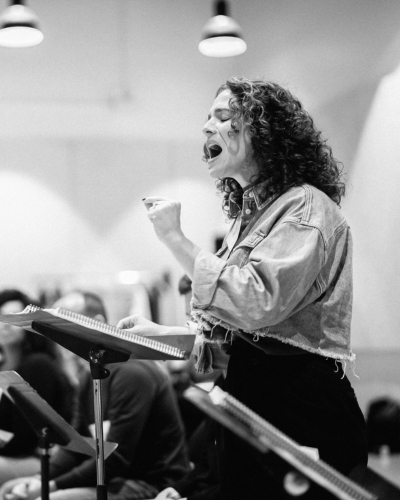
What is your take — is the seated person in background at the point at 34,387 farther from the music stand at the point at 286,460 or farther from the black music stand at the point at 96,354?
the music stand at the point at 286,460

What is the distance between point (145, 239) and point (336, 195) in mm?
3593

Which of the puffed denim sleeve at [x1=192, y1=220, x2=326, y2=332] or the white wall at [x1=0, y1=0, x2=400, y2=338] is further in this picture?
the white wall at [x1=0, y1=0, x2=400, y2=338]

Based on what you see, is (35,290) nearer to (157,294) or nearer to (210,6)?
(157,294)

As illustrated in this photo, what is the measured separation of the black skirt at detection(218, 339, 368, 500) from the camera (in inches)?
52.6

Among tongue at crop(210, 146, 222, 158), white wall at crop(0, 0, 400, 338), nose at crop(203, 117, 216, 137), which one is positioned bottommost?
tongue at crop(210, 146, 222, 158)

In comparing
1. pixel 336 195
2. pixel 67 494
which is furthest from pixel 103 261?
pixel 336 195

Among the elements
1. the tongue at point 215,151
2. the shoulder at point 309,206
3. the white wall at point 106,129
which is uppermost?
the white wall at point 106,129

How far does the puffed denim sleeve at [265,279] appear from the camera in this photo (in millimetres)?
1256

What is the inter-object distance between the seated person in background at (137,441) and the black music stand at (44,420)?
1.88ft

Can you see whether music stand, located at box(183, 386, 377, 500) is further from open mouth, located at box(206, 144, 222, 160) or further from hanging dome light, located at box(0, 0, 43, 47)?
hanging dome light, located at box(0, 0, 43, 47)

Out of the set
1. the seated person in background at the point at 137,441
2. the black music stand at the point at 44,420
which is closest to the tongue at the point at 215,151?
the black music stand at the point at 44,420

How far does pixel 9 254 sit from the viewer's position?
485 cm

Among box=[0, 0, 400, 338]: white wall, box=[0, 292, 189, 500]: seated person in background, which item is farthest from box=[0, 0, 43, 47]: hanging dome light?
box=[0, 292, 189, 500]: seated person in background

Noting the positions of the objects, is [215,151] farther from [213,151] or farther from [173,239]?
[173,239]
